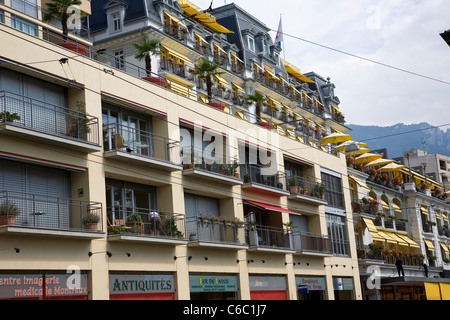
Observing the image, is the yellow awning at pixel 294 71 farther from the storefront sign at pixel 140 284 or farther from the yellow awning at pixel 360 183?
the storefront sign at pixel 140 284

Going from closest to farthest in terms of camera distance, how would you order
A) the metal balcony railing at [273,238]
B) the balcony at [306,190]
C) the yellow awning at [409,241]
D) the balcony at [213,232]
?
the balcony at [213,232] → the metal balcony railing at [273,238] → the balcony at [306,190] → the yellow awning at [409,241]

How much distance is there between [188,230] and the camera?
1106 inches

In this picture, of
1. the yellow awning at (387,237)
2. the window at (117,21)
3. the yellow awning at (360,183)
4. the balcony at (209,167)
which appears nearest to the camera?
the balcony at (209,167)

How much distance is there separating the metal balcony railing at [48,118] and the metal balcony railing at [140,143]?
0.98 meters

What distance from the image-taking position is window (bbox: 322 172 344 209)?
137 ft

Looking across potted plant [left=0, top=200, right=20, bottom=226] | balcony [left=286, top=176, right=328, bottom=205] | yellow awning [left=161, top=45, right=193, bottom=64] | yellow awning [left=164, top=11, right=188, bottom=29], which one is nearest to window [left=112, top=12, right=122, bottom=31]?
yellow awning [left=164, top=11, right=188, bottom=29]

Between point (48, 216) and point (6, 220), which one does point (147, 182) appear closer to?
point (48, 216)

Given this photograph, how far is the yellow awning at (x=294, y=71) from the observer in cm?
5956

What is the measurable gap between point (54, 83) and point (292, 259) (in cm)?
1760

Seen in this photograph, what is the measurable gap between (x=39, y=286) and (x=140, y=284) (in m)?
4.97

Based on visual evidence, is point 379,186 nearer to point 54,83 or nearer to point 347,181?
point 347,181

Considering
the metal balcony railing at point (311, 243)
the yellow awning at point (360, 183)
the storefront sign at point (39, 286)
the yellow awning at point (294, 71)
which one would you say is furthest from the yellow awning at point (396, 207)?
the storefront sign at point (39, 286)

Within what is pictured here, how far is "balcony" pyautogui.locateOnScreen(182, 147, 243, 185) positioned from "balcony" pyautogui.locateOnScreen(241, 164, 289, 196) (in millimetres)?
1085

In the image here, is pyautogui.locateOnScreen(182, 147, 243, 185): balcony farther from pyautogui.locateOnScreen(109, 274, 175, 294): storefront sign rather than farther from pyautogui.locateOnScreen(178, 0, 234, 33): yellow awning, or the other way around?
pyautogui.locateOnScreen(178, 0, 234, 33): yellow awning
